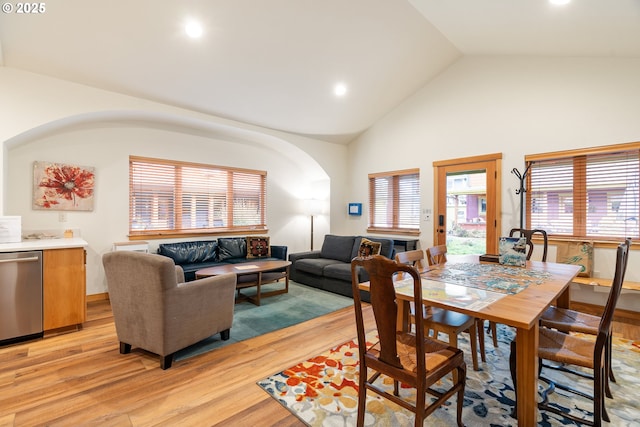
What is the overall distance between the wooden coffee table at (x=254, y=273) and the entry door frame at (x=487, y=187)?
9.20ft

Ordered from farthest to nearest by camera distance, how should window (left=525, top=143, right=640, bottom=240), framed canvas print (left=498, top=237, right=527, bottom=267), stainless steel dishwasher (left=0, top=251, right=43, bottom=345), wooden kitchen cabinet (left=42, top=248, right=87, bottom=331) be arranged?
1. window (left=525, top=143, right=640, bottom=240)
2. wooden kitchen cabinet (left=42, top=248, right=87, bottom=331)
3. stainless steel dishwasher (left=0, top=251, right=43, bottom=345)
4. framed canvas print (left=498, top=237, right=527, bottom=267)

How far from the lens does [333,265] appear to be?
15.8ft

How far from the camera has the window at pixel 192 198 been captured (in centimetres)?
476

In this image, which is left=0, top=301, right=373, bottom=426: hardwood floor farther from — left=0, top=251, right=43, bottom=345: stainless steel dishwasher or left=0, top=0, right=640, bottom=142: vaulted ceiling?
left=0, top=0, right=640, bottom=142: vaulted ceiling

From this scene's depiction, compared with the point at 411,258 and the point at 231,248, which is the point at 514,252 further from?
the point at 231,248

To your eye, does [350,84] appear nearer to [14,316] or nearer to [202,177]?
[202,177]

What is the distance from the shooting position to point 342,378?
2.31 meters

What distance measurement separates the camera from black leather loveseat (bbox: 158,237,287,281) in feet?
15.1

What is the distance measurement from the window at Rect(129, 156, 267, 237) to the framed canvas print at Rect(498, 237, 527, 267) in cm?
445

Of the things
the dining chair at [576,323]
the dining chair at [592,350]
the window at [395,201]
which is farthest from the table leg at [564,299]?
the window at [395,201]

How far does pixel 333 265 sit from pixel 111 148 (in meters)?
3.78

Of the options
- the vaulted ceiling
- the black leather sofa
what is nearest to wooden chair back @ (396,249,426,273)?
the black leather sofa

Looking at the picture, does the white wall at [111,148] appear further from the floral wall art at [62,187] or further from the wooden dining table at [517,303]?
the wooden dining table at [517,303]


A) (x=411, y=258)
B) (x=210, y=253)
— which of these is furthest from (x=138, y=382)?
(x=210, y=253)
